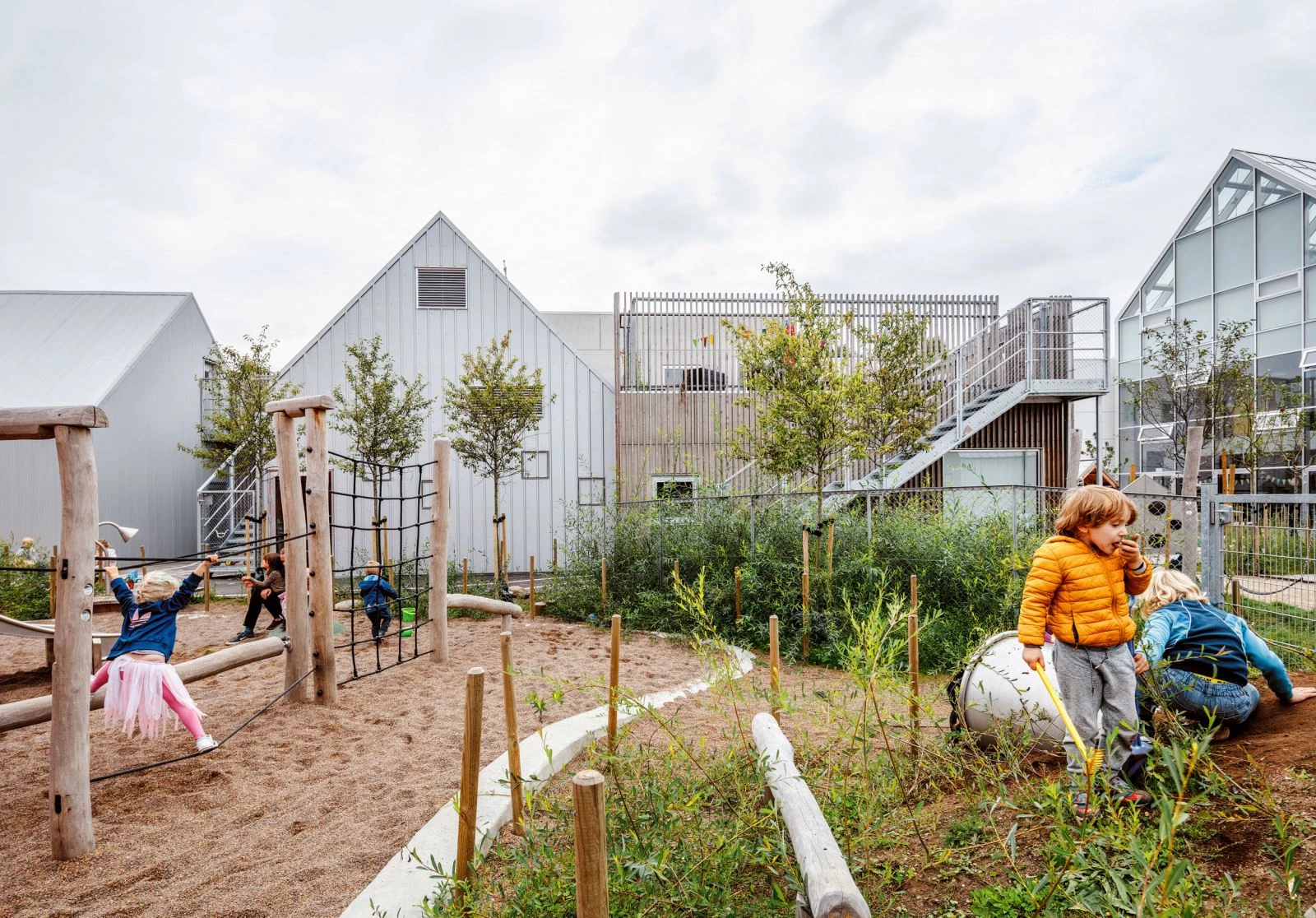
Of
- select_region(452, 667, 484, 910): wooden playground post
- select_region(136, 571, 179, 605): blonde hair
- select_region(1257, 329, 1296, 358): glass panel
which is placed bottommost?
select_region(452, 667, 484, 910): wooden playground post

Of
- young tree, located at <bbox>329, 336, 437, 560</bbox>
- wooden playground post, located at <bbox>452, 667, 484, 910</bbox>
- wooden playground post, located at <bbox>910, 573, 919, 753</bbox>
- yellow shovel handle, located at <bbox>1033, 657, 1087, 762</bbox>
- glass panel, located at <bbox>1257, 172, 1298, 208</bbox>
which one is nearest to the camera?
yellow shovel handle, located at <bbox>1033, 657, 1087, 762</bbox>

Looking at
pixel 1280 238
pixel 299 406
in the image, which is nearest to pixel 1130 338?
pixel 1280 238

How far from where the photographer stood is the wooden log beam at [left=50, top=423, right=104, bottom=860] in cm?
362

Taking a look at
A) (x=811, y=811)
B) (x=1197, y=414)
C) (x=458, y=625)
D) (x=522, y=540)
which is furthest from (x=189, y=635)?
(x=1197, y=414)

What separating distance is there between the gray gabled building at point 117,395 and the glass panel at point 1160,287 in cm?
2322

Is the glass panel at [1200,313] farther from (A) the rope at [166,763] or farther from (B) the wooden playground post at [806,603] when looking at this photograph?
(A) the rope at [166,763]

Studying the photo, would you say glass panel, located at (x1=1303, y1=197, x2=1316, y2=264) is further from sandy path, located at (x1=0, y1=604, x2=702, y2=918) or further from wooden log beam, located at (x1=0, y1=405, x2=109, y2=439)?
wooden log beam, located at (x1=0, y1=405, x2=109, y2=439)

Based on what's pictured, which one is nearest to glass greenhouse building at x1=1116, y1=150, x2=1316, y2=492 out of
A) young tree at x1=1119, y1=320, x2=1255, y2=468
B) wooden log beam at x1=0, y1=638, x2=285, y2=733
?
young tree at x1=1119, y1=320, x2=1255, y2=468

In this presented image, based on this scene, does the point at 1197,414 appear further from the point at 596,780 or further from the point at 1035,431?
the point at 596,780

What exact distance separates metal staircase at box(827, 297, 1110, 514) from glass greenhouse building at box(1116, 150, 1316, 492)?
2.91 m

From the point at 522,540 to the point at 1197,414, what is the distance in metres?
13.3

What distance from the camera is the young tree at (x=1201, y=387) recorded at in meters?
13.9

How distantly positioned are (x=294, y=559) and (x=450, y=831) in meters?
3.18

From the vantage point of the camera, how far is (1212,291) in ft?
55.3
